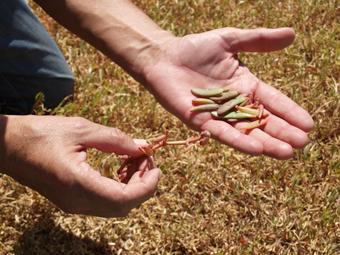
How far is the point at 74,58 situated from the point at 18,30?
27.0 inches

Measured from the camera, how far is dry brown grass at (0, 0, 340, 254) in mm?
2193

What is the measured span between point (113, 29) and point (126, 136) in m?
1.03

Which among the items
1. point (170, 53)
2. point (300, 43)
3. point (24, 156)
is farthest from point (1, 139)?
point (300, 43)

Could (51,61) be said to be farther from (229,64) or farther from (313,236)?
(313,236)

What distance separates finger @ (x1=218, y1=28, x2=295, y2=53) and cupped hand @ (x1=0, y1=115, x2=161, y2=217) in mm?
1019

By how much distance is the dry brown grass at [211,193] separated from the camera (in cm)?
219

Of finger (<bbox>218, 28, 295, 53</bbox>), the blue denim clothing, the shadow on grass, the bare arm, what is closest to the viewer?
the bare arm

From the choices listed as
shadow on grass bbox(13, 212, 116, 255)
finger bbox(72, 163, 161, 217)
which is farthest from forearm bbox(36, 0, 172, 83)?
shadow on grass bbox(13, 212, 116, 255)

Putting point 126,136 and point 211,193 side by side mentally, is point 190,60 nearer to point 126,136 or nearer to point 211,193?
point 126,136

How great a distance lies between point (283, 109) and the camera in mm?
1994

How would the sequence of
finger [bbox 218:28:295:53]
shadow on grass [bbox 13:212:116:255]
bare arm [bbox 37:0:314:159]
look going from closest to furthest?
bare arm [bbox 37:0:314:159]
finger [bbox 218:28:295:53]
shadow on grass [bbox 13:212:116:255]

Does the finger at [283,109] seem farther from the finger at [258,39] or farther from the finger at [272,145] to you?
the finger at [258,39]

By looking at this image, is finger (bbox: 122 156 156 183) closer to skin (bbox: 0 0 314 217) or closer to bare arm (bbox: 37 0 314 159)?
skin (bbox: 0 0 314 217)

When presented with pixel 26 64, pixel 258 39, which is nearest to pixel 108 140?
pixel 258 39
